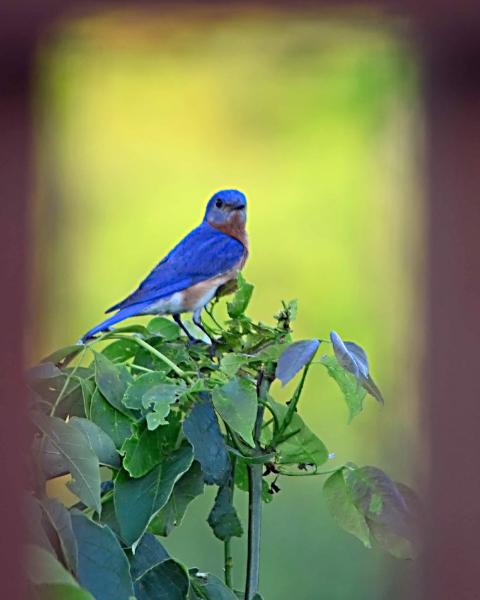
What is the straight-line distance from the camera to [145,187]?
6.41 metres

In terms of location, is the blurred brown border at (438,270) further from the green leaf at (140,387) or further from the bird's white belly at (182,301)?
the bird's white belly at (182,301)

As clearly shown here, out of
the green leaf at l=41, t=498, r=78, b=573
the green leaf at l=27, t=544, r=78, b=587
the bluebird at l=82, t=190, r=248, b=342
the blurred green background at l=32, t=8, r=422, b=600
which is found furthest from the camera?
the blurred green background at l=32, t=8, r=422, b=600

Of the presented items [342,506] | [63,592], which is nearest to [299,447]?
[342,506]

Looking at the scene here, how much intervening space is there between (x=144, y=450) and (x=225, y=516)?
0.52 ft

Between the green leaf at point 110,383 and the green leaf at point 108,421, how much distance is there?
10 mm

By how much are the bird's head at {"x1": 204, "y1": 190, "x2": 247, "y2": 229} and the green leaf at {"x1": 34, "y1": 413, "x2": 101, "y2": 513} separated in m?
2.32

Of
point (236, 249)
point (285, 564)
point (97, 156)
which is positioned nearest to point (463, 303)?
point (236, 249)

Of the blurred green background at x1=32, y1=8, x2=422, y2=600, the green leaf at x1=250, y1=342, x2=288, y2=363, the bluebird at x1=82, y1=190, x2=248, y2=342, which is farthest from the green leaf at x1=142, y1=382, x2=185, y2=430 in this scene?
the blurred green background at x1=32, y1=8, x2=422, y2=600

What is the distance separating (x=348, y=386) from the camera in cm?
127

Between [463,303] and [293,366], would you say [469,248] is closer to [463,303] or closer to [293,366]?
[463,303]

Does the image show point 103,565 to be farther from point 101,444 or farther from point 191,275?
point 191,275

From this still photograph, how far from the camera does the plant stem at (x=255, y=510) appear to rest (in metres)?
1.25

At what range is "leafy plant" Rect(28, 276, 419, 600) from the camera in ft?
3.69

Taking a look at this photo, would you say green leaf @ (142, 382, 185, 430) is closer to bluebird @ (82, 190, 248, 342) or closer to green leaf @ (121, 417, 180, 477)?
green leaf @ (121, 417, 180, 477)
